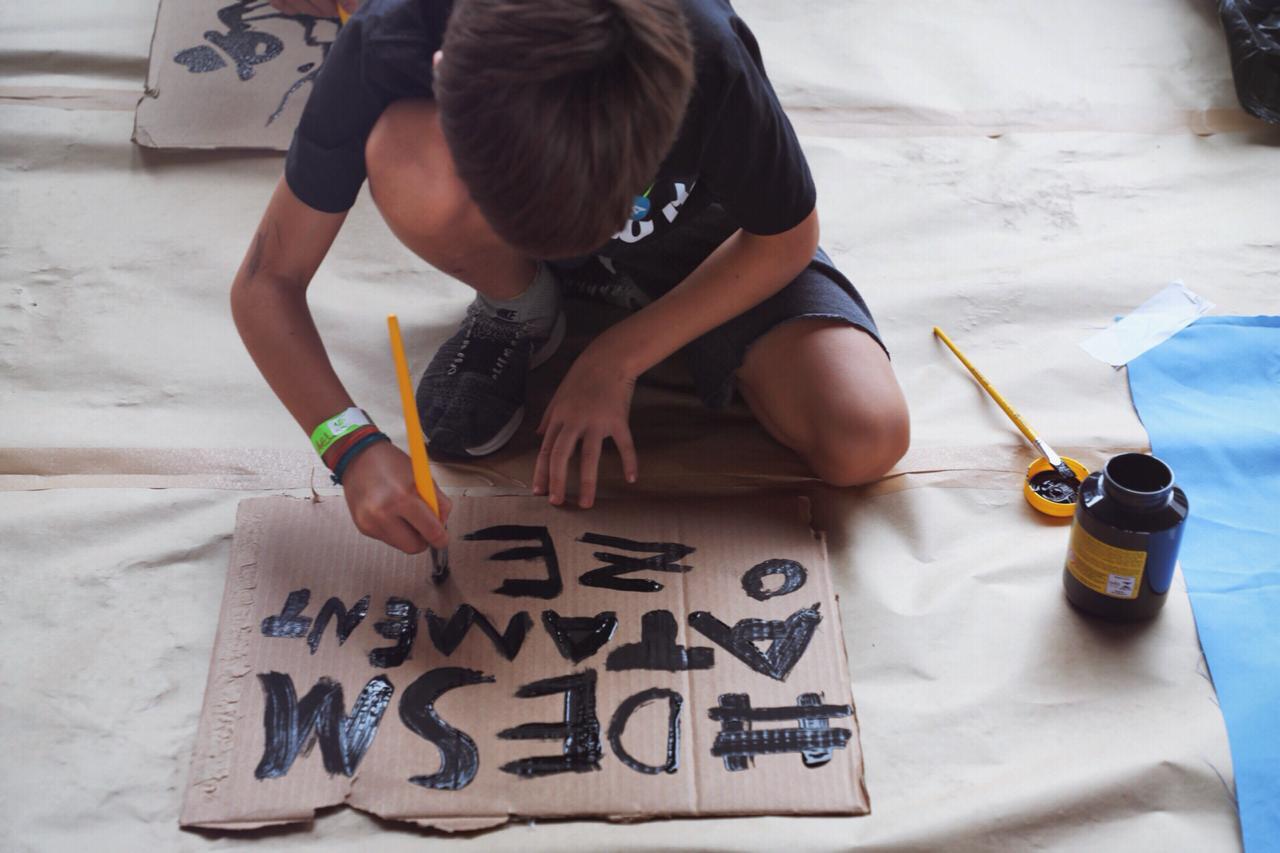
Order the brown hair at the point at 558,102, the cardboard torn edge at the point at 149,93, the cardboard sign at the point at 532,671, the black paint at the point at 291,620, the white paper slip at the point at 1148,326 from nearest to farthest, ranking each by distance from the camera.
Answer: the brown hair at the point at 558,102 → the cardboard sign at the point at 532,671 → the black paint at the point at 291,620 → the white paper slip at the point at 1148,326 → the cardboard torn edge at the point at 149,93

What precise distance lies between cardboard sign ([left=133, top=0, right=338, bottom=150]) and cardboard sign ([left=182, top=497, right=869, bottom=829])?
655 millimetres

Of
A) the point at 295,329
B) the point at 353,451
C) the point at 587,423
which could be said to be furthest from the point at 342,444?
the point at 587,423

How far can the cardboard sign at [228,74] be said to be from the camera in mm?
1520

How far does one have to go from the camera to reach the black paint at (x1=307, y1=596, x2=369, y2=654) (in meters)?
0.98

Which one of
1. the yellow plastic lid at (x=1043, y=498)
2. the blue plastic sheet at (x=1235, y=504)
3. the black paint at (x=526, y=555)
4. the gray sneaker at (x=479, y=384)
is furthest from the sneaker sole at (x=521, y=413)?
the blue plastic sheet at (x=1235, y=504)

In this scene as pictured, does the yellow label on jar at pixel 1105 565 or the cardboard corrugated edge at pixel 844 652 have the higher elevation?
the yellow label on jar at pixel 1105 565

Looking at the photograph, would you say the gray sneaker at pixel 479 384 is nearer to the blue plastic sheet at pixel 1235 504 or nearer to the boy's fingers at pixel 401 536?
the boy's fingers at pixel 401 536

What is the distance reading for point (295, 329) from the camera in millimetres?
1036

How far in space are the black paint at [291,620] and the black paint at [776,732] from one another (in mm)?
359

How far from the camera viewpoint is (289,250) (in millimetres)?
1033

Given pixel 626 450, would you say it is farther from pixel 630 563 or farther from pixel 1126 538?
pixel 1126 538

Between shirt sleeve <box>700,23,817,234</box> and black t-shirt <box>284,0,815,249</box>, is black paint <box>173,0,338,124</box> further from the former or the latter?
shirt sleeve <box>700,23,817,234</box>

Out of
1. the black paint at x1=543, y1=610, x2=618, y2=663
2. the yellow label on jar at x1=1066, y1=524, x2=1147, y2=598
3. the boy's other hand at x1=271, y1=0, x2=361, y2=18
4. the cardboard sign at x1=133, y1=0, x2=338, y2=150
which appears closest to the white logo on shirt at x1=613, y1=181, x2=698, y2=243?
the black paint at x1=543, y1=610, x2=618, y2=663

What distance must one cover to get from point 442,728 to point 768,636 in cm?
28
